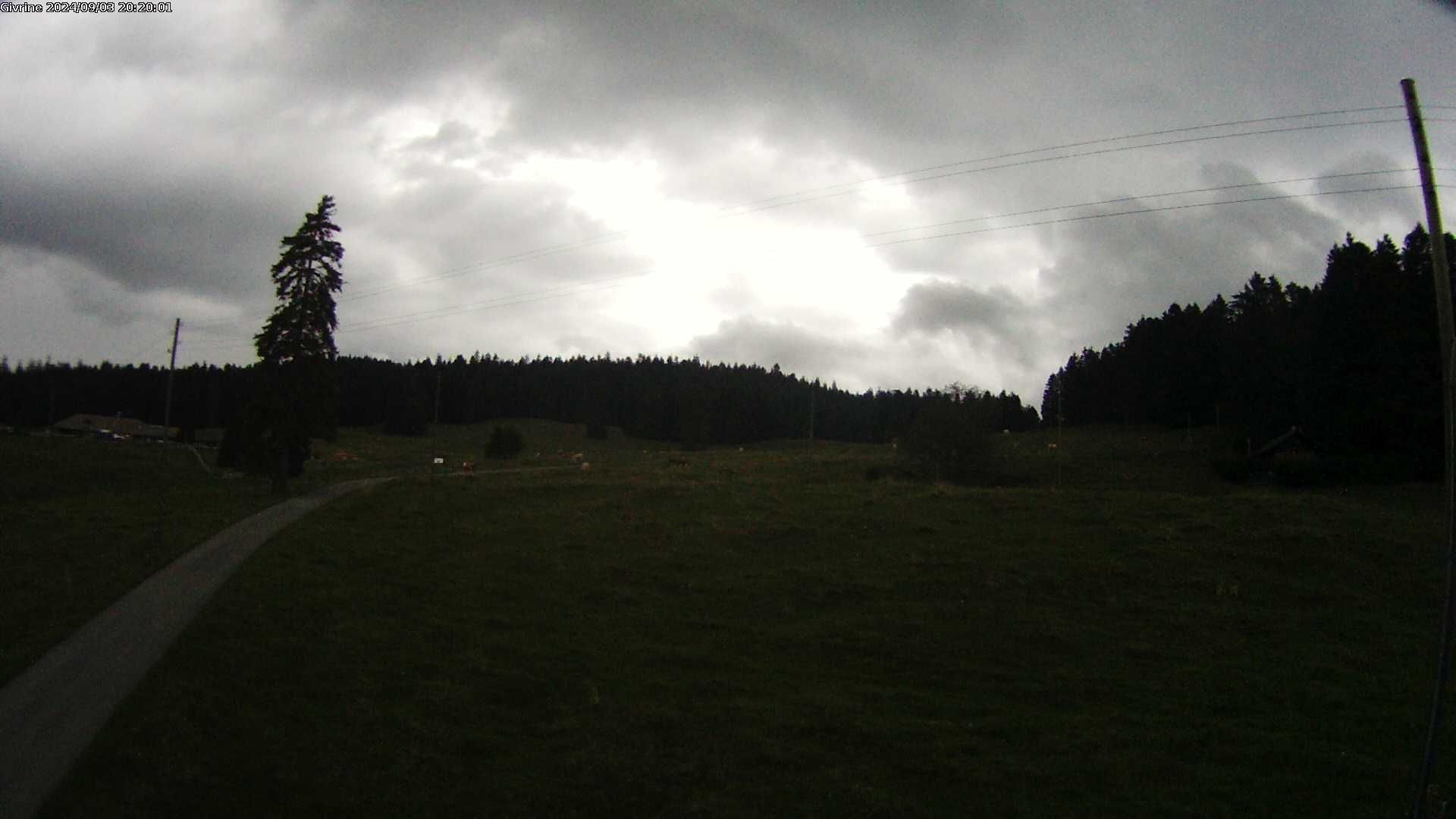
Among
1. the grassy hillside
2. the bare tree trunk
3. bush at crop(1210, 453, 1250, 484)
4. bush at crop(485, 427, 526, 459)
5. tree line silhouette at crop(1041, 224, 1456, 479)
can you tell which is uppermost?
tree line silhouette at crop(1041, 224, 1456, 479)

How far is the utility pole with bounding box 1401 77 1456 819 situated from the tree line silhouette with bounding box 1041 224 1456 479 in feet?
186

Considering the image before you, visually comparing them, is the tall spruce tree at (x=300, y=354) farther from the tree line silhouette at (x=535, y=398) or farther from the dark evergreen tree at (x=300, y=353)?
the tree line silhouette at (x=535, y=398)

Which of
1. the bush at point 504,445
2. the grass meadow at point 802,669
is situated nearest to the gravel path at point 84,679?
the grass meadow at point 802,669

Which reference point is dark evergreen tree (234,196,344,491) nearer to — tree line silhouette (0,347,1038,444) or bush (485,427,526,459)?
bush (485,427,526,459)

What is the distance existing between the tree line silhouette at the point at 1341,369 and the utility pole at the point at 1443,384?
56.7 meters

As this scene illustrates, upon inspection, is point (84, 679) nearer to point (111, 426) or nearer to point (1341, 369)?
point (1341, 369)

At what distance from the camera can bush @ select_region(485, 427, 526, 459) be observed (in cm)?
8962

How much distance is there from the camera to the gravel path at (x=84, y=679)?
10.8 meters

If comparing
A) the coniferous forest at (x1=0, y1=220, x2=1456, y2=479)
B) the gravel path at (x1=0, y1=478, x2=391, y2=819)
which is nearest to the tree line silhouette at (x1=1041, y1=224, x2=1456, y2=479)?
the coniferous forest at (x1=0, y1=220, x2=1456, y2=479)

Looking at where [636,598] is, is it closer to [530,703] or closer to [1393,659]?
[530,703]

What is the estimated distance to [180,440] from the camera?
364 feet

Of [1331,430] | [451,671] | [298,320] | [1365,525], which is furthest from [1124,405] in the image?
[451,671]

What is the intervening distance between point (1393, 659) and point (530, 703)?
19213 mm

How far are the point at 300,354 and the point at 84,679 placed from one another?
3743 centimetres
